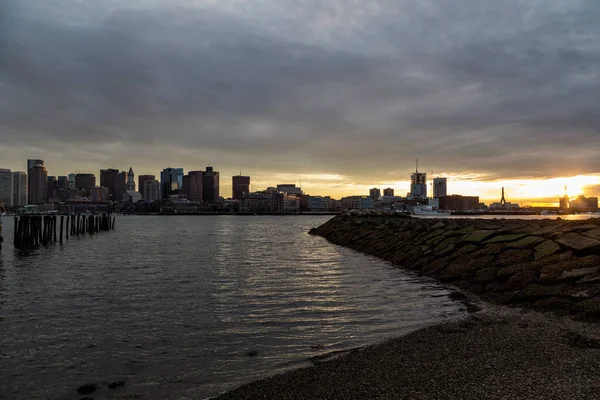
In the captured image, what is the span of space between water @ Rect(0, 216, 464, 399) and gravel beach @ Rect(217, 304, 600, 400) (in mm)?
1147

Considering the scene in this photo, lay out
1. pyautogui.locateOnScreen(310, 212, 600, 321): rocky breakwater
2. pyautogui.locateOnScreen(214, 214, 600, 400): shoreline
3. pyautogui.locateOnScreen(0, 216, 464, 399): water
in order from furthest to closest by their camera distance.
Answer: pyautogui.locateOnScreen(310, 212, 600, 321): rocky breakwater < pyautogui.locateOnScreen(0, 216, 464, 399): water < pyautogui.locateOnScreen(214, 214, 600, 400): shoreline

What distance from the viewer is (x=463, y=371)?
7.32 meters

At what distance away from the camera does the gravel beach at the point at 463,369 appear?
647cm

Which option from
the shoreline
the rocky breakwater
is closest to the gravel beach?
the shoreline

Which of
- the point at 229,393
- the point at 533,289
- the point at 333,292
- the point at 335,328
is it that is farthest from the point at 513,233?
the point at 229,393

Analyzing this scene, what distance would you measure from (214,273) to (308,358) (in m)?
15.7

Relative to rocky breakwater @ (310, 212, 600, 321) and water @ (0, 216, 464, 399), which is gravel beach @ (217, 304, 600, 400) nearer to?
water @ (0, 216, 464, 399)

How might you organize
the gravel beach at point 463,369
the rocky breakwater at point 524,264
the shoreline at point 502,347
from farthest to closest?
the rocky breakwater at point 524,264
the shoreline at point 502,347
the gravel beach at point 463,369

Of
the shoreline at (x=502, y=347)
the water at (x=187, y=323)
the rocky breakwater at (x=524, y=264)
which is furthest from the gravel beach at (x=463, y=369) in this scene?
the rocky breakwater at (x=524, y=264)

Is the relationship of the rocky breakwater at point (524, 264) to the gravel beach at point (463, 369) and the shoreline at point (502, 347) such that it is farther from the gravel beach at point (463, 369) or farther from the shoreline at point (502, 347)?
the gravel beach at point (463, 369)

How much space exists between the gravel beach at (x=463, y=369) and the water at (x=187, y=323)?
1.15m

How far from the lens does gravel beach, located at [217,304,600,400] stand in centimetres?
647

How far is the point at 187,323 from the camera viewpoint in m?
12.5

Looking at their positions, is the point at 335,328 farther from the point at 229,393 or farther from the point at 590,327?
the point at 590,327
